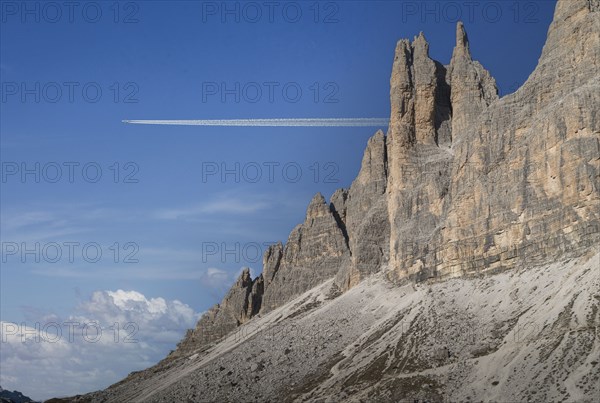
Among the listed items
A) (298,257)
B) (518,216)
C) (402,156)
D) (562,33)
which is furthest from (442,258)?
(298,257)

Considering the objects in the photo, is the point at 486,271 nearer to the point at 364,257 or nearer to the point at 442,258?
the point at 442,258

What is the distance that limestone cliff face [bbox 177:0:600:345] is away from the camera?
10555 cm

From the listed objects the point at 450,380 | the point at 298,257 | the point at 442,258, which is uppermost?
the point at 298,257

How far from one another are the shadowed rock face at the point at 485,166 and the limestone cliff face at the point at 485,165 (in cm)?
20

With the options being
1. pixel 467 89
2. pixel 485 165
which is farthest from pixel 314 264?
pixel 485 165

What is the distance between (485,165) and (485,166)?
0.58 ft

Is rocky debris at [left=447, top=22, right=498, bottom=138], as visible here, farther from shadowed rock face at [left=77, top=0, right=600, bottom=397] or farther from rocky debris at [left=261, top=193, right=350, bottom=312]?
rocky debris at [left=261, top=193, right=350, bottom=312]

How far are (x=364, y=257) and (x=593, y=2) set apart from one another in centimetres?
6522

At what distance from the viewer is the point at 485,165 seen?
405ft

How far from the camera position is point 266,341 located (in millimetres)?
132750

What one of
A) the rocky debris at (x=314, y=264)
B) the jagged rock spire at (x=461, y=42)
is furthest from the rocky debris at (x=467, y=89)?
the rocky debris at (x=314, y=264)

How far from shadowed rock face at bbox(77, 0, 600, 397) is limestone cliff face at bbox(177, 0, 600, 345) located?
0.20m

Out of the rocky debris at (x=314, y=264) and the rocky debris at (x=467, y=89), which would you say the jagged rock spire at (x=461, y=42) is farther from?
the rocky debris at (x=314, y=264)

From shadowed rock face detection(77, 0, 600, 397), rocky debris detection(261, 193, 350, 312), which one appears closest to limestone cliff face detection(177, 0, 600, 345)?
shadowed rock face detection(77, 0, 600, 397)
